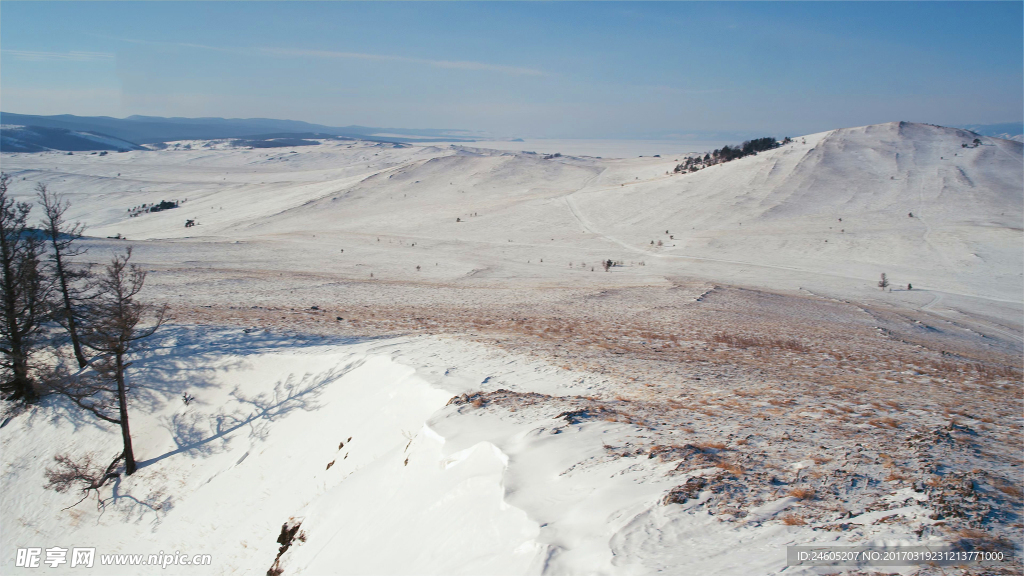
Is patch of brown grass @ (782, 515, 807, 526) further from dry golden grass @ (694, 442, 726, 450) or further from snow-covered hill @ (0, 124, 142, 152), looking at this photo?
snow-covered hill @ (0, 124, 142, 152)

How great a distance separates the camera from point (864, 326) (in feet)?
50.3

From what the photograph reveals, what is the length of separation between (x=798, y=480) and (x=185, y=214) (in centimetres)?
5281

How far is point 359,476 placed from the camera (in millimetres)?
7160

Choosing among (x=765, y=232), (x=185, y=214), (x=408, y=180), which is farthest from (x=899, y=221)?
(x=185, y=214)

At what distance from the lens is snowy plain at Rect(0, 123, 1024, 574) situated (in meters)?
4.58

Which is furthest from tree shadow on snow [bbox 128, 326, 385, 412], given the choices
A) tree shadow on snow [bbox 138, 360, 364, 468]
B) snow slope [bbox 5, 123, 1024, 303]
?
snow slope [bbox 5, 123, 1024, 303]

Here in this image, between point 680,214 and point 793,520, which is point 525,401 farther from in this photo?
point 680,214

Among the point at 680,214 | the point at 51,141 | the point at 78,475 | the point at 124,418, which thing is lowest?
the point at 78,475

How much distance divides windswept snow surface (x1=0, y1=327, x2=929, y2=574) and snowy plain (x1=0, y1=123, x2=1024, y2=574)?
4 centimetres

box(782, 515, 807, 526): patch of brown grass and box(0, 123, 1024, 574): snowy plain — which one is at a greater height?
box(782, 515, 807, 526): patch of brown grass

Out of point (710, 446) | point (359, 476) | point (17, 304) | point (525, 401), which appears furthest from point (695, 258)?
point (17, 304)

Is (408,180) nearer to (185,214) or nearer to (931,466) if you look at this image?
(185,214)

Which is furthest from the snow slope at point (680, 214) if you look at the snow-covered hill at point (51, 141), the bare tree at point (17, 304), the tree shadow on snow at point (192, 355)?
the snow-covered hill at point (51, 141)

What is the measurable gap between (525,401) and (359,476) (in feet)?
8.07
